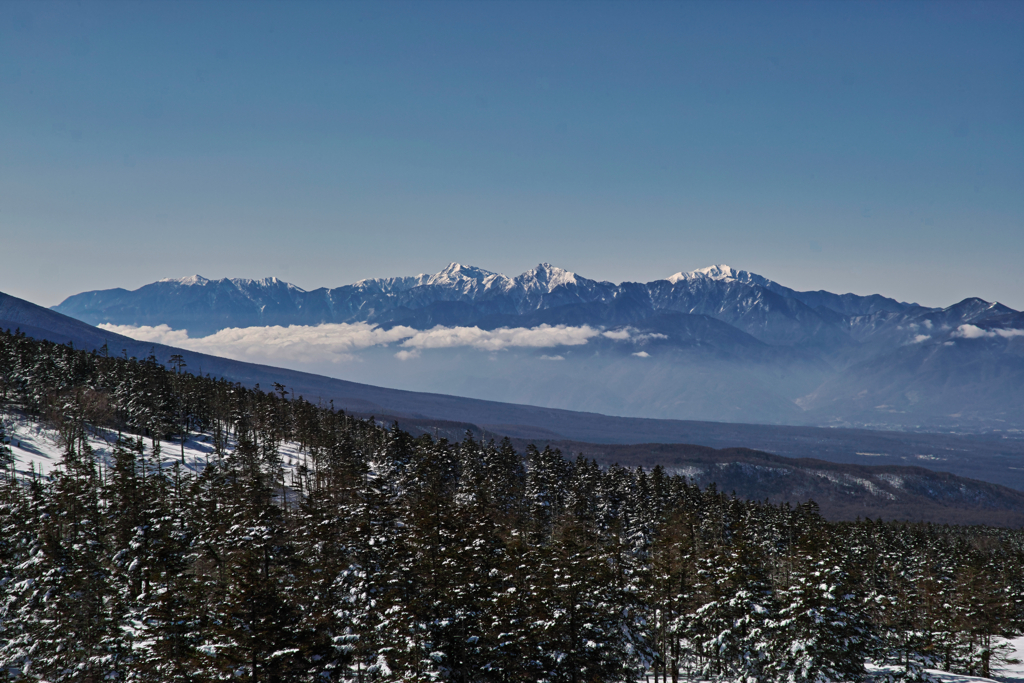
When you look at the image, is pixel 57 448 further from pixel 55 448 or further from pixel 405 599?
pixel 405 599

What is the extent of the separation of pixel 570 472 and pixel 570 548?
7167cm

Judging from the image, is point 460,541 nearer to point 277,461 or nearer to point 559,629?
point 559,629

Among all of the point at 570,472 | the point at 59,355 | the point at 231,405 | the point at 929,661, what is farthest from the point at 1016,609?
the point at 59,355

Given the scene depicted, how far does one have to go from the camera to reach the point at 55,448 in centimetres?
11331

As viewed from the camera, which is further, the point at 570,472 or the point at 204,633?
the point at 570,472

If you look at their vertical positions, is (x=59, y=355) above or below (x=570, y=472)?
above

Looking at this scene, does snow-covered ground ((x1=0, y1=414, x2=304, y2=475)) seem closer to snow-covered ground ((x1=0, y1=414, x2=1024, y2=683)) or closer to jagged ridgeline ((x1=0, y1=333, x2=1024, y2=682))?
snow-covered ground ((x1=0, y1=414, x2=1024, y2=683))

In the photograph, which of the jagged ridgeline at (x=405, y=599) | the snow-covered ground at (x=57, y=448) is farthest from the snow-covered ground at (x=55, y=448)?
the jagged ridgeline at (x=405, y=599)

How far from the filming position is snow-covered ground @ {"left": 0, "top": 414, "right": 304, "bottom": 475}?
104 metres

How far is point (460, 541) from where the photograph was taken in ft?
155

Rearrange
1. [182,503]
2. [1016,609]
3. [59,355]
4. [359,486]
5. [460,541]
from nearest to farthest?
[460,541], [359,486], [182,503], [1016,609], [59,355]

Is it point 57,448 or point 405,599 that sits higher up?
point 405,599

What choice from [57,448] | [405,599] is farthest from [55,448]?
[405,599]

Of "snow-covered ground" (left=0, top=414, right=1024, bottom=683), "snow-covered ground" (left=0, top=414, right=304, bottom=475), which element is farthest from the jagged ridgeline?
"snow-covered ground" (left=0, top=414, right=304, bottom=475)
